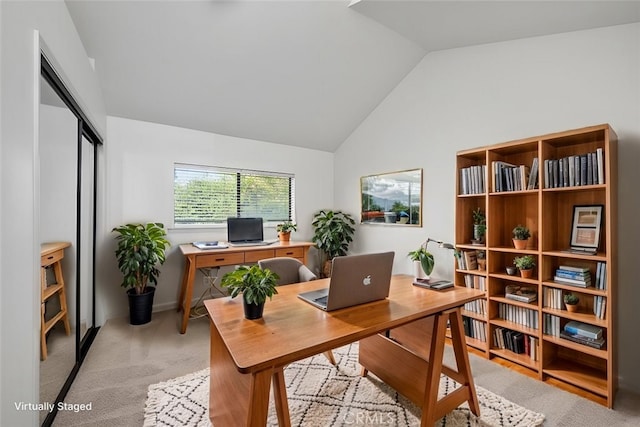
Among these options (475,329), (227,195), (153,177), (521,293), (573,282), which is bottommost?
(475,329)

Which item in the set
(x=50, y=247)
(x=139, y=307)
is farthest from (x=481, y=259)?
(x=139, y=307)

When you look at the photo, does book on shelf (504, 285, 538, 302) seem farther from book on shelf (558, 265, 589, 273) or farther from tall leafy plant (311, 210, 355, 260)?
tall leafy plant (311, 210, 355, 260)

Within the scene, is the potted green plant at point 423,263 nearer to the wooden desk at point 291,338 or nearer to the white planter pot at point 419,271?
the white planter pot at point 419,271

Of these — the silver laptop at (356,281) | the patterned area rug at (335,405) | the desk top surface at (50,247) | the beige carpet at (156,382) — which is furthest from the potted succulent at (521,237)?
the desk top surface at (50,247)

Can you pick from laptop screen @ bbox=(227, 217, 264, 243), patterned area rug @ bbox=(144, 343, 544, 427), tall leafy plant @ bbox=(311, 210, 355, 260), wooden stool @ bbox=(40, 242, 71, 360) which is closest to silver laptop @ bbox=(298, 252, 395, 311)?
patterned area rug @ bbox=(144, 343, 544, 427)

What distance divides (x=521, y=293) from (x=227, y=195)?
11.3ft

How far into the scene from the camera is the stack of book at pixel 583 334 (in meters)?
1.96

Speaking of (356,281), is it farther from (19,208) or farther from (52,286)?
(52,286)

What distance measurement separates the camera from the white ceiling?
2.21 meters

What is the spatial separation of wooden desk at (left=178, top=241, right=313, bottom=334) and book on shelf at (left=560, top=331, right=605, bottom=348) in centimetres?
262

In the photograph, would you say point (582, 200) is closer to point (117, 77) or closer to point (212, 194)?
point (212, 194)

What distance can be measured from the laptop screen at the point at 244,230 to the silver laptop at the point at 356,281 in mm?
2269

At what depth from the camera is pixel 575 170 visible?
205cm

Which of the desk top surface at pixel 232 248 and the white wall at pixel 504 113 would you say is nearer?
the white wall at pixel 504 113
